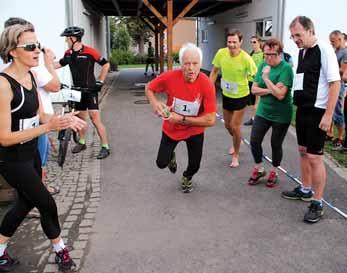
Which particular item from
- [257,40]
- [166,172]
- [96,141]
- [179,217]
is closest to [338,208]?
[179,217]

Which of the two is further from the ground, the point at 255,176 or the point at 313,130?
the point at 313,130

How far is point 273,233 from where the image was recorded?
403 centimetres

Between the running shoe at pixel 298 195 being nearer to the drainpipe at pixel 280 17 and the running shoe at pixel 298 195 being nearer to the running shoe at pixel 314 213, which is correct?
the running shoe at pixel 314 213

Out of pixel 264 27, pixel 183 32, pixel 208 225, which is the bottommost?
pixel 208 225

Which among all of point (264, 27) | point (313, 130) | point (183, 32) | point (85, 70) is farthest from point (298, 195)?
point (183, 32)

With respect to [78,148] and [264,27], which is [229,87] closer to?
[78,148]

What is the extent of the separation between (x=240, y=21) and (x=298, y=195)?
13404 millimetres

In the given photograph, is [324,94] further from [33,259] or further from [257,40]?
[257,40]

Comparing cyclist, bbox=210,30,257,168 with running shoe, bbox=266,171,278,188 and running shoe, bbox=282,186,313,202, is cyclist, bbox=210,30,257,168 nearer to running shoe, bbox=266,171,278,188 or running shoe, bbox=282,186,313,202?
running shoe, bbox=266,171,278,188

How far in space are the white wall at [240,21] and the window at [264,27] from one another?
0.50 feet

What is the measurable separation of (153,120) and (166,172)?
410cm

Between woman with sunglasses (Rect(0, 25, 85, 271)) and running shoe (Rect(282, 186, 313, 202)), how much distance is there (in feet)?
9.20

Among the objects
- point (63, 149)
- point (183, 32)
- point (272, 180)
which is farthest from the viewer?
point (183, 32)

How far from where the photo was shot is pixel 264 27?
1445cm
